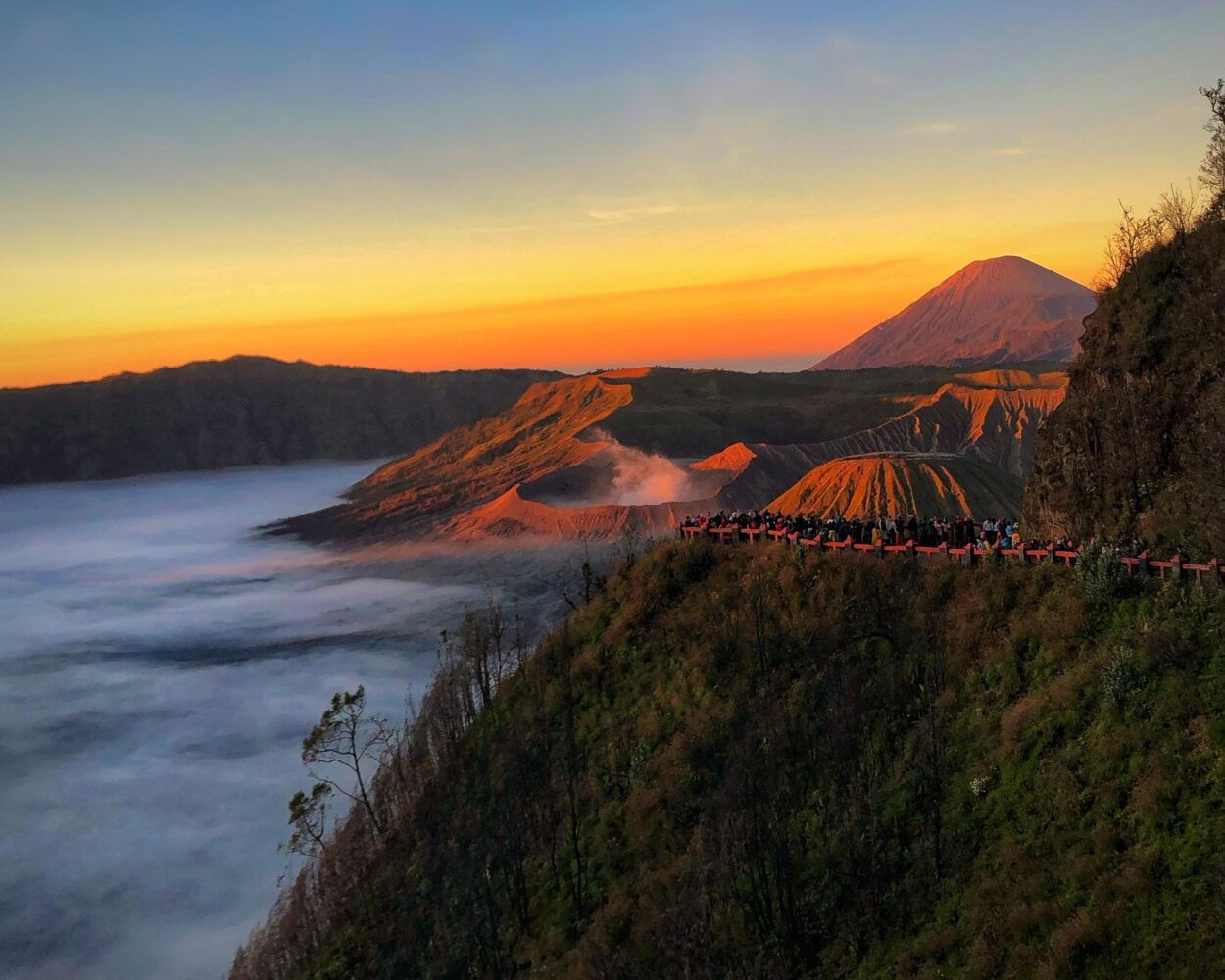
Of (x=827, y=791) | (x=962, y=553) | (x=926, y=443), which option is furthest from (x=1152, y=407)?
(x=926, y=443)

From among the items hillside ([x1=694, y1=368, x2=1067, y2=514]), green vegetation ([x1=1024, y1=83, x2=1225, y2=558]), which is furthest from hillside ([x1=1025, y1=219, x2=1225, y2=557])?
hillside ([x1=694, y1=368, x2=1067, y2=514])

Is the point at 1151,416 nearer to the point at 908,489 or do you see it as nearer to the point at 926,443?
the point at 908,489

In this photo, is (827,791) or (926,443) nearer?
(827,791)

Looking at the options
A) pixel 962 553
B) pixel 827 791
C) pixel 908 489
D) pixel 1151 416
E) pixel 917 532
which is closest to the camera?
pixel 827 791

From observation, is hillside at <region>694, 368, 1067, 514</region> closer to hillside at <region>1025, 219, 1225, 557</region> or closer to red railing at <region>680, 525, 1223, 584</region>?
red railing at <region>680, 525, 1223, 584</region>

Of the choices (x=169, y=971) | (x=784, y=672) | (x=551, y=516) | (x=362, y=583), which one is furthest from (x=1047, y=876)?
(x=362, y=583)
